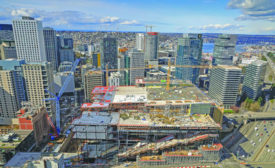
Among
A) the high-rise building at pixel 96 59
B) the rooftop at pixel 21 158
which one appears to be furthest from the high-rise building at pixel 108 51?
the rooftop at pixel 21 158

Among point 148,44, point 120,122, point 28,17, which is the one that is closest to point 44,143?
point 120,122

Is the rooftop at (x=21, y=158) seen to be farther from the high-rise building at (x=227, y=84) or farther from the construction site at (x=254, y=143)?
the high-rise building at (x=227, y=84)

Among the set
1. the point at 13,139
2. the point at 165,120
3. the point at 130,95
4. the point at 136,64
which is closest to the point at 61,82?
the point at 136,64

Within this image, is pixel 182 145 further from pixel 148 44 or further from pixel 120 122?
pixel 148 44

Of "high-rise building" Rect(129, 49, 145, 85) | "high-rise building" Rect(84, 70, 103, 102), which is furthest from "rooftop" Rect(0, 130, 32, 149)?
"high-rise building" Rect(129, 49, 145, 85)

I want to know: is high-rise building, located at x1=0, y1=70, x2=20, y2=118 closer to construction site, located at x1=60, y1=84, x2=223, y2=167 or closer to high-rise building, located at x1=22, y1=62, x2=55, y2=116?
high-rise building, located at x1=22, y1=62, x2=55, y2=116
